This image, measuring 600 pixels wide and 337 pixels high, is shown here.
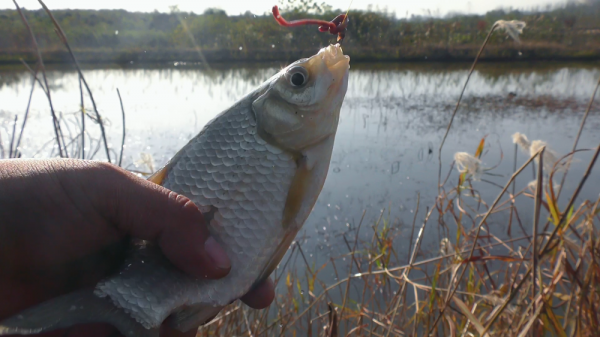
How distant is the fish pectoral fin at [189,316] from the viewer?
1.04m

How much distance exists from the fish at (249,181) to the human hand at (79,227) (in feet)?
0.18

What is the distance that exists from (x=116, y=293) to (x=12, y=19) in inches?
453

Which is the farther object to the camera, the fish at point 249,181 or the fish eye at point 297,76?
the fish eye at point 297,76

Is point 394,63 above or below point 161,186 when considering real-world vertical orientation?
above

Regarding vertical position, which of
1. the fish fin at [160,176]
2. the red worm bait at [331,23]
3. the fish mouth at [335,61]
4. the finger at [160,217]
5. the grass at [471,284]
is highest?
the red worm bait at [331,23]

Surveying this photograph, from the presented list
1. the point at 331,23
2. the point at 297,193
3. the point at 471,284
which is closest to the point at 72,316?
the point at 297,193

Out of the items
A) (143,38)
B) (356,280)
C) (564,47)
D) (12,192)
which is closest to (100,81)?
(143,38)

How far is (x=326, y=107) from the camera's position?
3.99 ft

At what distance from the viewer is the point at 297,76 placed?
1227 mm

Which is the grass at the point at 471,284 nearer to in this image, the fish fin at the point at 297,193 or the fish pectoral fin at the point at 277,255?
the fish pectoral fin at the point at 277,255

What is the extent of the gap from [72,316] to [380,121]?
766cm

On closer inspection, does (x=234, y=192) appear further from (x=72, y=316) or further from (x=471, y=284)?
(x=471, y=284)

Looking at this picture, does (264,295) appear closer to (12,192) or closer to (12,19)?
(12,192)

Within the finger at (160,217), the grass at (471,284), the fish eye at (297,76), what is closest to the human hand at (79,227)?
the finger at (160,217)
